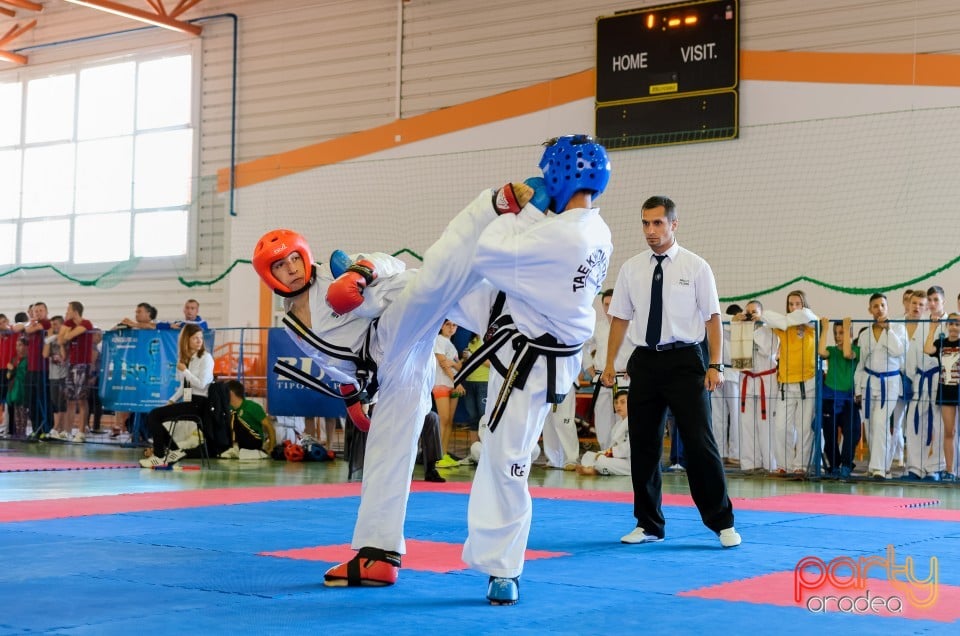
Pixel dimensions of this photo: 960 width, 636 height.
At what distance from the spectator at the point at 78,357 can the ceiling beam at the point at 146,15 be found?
5.39m

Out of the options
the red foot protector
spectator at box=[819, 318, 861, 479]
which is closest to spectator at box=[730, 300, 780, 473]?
Answer: spectator at box=[819, 318, 861, 479]

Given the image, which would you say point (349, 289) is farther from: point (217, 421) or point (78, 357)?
point (78, 357)

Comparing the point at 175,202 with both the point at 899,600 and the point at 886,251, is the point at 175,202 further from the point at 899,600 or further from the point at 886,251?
the point at 899,600

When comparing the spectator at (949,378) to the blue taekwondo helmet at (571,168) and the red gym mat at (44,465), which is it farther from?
the red gym mat at (44,465)

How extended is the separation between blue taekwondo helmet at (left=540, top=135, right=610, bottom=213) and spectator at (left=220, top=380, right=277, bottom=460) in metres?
8.64

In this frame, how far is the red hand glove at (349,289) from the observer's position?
392 centimetres

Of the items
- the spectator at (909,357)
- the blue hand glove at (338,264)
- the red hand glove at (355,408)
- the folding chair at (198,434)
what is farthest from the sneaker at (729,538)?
the folding chair at (198,434)

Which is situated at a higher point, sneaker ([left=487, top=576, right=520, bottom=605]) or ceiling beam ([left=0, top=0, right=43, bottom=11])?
ceiling beam ([left=0, top=0, right=43, bottom=11])

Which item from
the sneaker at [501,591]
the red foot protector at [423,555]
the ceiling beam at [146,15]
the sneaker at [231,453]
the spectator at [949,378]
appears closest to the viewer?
the sneaker at [501,591]

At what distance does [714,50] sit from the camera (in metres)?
13.5

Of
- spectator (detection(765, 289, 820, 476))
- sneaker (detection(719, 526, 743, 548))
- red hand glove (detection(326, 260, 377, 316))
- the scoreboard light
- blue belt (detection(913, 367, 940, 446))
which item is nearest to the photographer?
red hand glove (detection(326, 260, 377, 316))

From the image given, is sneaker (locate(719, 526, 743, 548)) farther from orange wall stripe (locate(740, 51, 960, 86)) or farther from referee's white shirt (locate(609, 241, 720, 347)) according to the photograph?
orange wall stripe (locate(740, 51, 960, 86))

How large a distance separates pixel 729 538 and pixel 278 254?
2776 millimetres

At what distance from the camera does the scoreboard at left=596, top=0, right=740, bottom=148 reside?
44.3 feet
